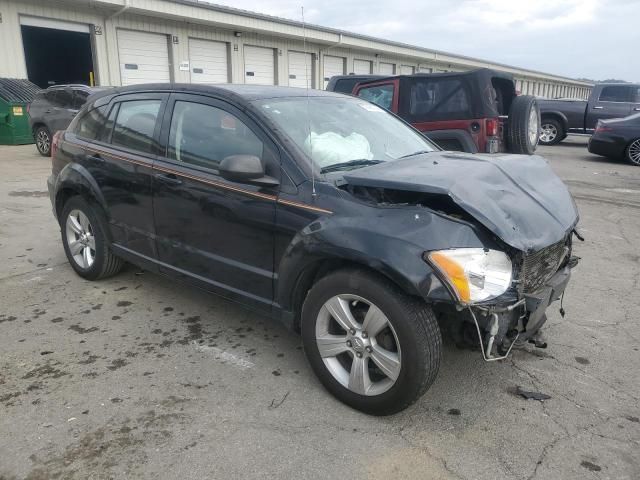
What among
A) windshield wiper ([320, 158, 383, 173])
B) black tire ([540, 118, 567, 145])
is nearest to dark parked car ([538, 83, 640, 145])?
black tire ([540, 118, 567, 145])

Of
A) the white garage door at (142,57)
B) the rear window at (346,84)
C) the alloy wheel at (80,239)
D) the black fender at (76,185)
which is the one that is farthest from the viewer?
the white garage door at (142,57)

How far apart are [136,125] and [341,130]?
1627 mm

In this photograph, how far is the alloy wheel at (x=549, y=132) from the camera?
16.2 metres

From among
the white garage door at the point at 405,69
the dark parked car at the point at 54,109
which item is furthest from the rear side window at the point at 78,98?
the white garage door at the point at 405,69

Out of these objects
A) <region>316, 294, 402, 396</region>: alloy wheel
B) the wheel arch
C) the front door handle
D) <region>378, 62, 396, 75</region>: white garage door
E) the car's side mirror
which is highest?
<region>378, 62, 396, 75</region>: white garage door

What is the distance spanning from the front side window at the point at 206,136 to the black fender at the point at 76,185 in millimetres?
997

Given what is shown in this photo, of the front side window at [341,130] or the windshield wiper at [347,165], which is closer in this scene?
the windshield wiper at [347,165]

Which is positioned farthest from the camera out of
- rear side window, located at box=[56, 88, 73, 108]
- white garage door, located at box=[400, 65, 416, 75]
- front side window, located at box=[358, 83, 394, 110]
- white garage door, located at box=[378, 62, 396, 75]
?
white garage door, located at box=[400, 65, 416, 75]

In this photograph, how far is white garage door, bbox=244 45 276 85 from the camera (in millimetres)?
20938

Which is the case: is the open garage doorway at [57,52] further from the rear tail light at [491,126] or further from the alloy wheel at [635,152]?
the alloy wheel at [635,152]

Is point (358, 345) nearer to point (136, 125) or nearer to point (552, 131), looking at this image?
point (136, 125)

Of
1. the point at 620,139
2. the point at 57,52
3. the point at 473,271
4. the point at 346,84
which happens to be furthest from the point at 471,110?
the point at 57,52

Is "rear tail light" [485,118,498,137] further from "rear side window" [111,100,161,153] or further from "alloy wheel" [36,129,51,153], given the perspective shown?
"alloy wheel" [36,129,51,153]

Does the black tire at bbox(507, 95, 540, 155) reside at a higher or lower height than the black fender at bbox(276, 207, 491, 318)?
higher
